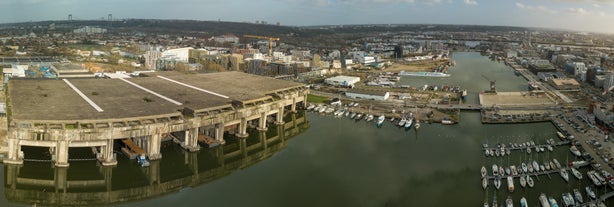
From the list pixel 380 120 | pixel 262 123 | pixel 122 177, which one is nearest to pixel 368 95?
pixel 380 120

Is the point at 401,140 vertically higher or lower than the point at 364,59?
lower

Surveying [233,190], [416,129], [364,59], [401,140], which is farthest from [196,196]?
[364,59]

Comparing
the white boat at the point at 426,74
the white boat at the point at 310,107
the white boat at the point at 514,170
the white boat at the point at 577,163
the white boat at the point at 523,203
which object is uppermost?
the white boat at the point at 426,74

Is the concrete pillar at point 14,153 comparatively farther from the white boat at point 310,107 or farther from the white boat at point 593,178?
the white boat at point 593,178

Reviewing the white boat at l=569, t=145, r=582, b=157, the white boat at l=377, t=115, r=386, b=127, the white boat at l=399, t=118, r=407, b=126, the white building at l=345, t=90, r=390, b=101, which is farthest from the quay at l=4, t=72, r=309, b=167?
the white boat at l=569, t=145, r=582, b=157

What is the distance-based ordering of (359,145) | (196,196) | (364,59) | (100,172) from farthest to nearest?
1. (364,59)
2. (359,145)
3. (100,172)
4. (196,196)

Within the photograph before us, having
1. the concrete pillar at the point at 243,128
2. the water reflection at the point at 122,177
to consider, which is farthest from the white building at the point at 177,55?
the water reflection at the point at 122,177

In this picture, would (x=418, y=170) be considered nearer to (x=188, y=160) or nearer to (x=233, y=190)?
(x=233, y=190)
